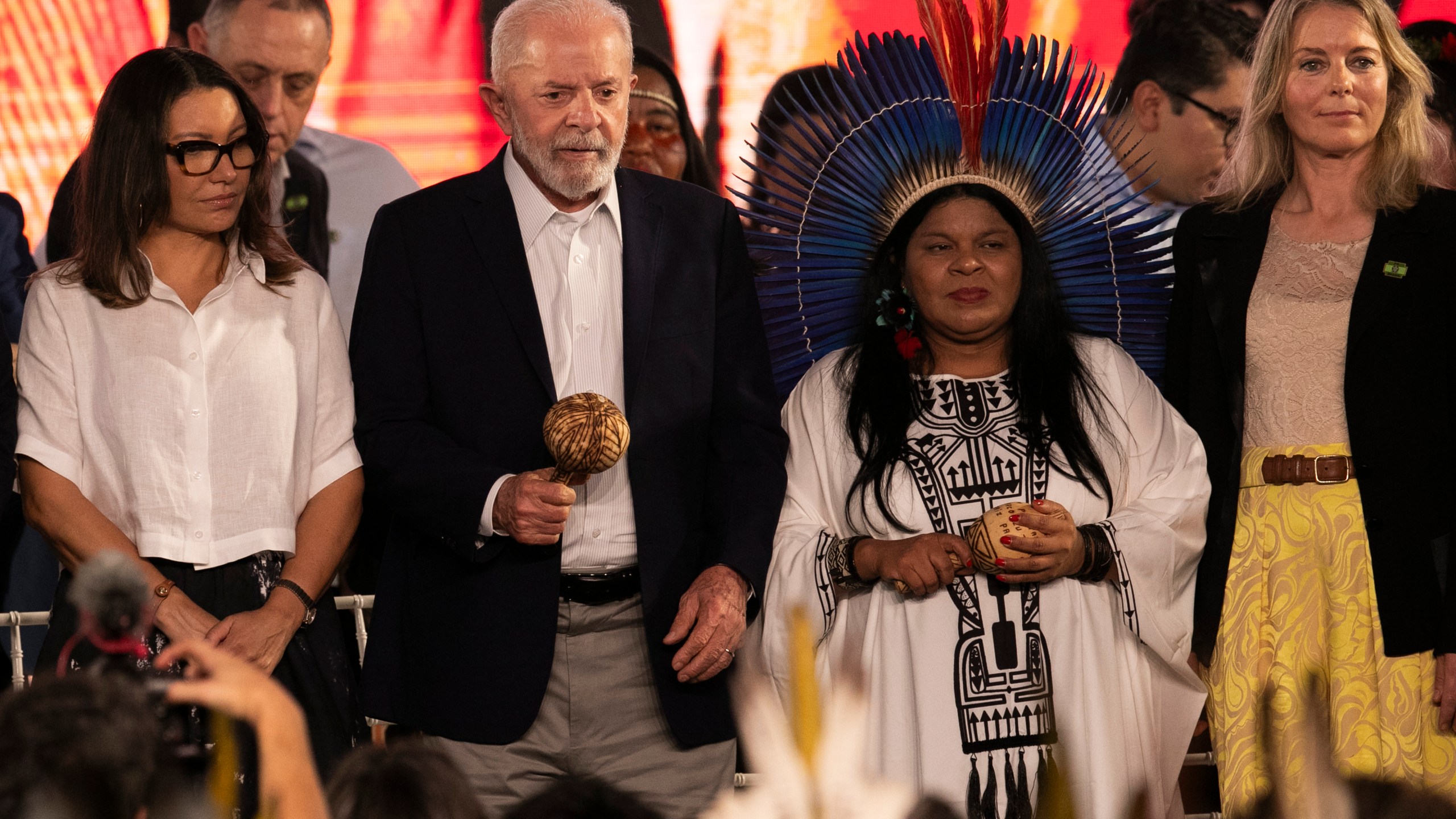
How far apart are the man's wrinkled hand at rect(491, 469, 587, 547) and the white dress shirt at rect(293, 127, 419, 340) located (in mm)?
1687

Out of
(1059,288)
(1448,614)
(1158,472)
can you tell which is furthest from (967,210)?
(1448,614)

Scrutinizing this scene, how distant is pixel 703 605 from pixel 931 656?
50 cm

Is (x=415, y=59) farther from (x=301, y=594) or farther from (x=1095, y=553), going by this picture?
(x=1095, y=553)

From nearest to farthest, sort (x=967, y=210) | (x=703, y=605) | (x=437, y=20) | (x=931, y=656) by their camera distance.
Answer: (x=703, y=605) → (x=931, y=656) → (x=967, y=210) → (x=437, y=20)

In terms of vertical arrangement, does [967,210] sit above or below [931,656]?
above

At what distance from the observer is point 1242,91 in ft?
→ 14.2

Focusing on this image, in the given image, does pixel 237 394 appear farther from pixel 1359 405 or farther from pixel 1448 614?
pixel 1448 614

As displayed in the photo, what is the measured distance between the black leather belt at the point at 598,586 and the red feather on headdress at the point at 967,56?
116 centimetres

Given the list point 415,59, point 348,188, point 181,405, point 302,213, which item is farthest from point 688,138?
point 181,405

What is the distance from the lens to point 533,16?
293 centimetres

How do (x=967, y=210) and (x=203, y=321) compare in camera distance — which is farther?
(x=967, y=210)

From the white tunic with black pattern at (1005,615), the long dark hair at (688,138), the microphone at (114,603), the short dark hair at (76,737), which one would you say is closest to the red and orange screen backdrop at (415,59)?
the long dark hair at (688,138)

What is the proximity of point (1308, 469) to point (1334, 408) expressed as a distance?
0.45 feet

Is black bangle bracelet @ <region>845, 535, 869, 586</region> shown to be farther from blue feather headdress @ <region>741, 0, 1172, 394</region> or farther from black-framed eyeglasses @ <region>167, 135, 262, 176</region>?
black-framed eyeglasses @ <region>167, 135, 262, 176</region>
